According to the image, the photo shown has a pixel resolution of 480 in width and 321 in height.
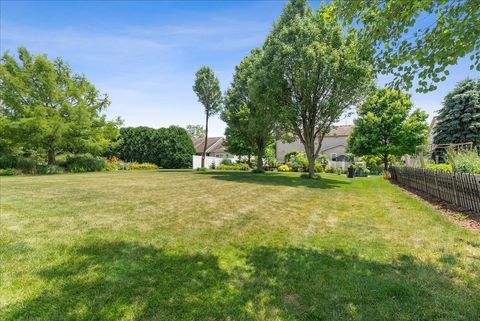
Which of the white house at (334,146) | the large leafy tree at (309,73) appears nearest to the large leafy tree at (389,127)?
the large leafy tree at (309,73)

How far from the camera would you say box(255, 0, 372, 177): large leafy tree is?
53.5 ft

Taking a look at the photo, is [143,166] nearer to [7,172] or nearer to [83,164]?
[83,164]

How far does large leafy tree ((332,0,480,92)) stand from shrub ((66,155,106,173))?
26.6 metres

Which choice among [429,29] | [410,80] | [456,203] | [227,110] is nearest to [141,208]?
[410,80]

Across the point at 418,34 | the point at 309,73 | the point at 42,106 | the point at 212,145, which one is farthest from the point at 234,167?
the point at 418,34

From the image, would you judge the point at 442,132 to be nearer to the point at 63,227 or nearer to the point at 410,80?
the point at 410,80

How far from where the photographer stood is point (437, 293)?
129 inches

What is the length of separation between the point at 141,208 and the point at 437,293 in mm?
7244

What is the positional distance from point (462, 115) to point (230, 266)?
3348cm

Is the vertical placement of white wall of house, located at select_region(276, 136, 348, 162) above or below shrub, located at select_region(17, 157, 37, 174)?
above

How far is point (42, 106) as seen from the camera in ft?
70.6

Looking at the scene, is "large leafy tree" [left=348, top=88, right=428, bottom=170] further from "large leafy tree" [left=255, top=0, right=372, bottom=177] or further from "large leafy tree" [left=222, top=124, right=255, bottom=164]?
"large leafy tree" [left=222, top=124, right=255, bottom=164]

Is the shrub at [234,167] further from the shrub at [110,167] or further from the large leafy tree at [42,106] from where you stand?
the large leafy tree at [42,106]

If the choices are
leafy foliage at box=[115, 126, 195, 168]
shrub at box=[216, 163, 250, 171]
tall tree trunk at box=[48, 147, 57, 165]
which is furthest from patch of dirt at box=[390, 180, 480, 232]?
leafy foliage at box=[115, 126, 195, 168]
